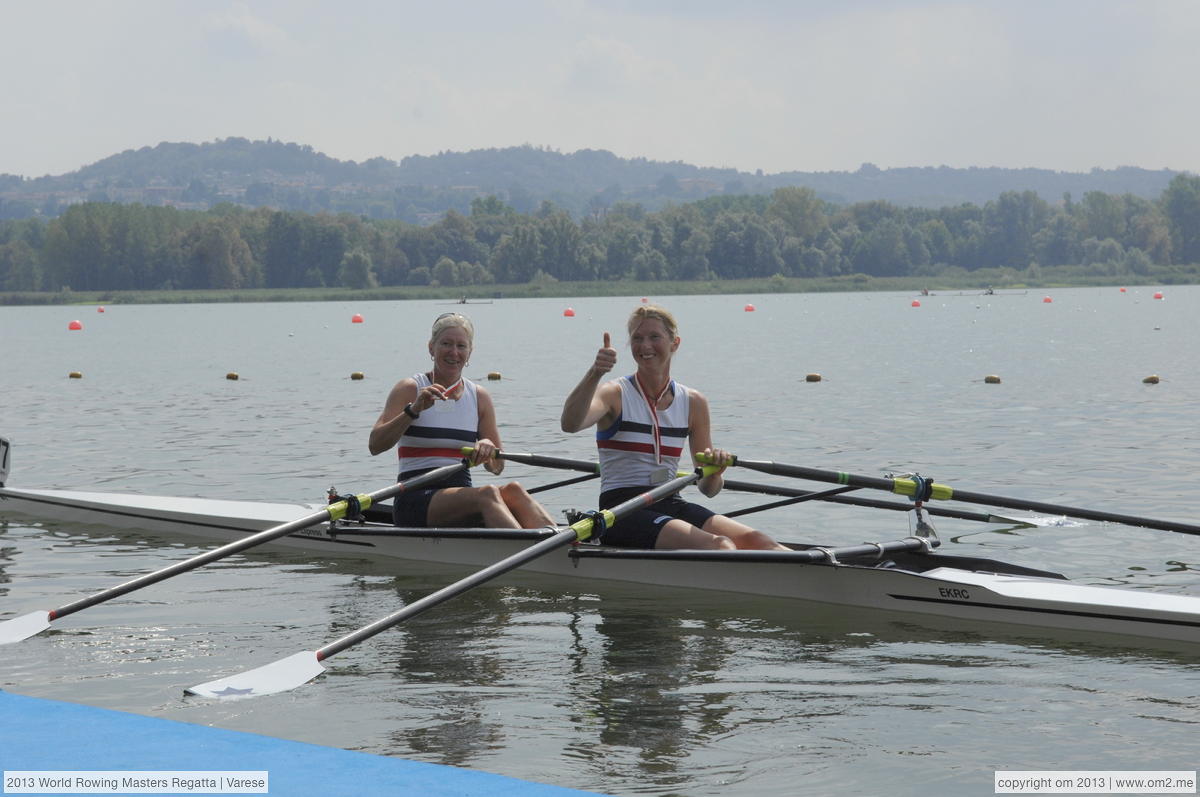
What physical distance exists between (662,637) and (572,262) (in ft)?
456

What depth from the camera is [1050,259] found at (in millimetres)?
179750

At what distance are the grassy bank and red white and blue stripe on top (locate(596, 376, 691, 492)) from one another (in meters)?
126

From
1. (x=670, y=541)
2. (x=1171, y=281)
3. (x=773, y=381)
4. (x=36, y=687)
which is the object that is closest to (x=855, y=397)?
(x=773, y=381)

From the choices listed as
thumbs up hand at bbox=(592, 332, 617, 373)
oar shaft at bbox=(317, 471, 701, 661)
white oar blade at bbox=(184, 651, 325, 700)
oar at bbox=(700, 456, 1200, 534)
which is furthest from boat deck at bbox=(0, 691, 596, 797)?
oar at bbox=(700, 456, 1200, 534)

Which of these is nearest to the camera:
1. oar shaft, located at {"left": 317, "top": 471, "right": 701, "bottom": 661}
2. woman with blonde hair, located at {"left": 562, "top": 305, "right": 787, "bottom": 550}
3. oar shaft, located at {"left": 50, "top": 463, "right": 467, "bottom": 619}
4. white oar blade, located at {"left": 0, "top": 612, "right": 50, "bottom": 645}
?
oar shaft, located at {"left": 317, "top": 471, "right": 701, "bottom": 661}

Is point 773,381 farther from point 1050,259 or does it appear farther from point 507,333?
point 1050,259

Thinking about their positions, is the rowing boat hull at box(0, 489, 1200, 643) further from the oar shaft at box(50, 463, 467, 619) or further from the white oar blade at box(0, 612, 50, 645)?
the white oar blade at box(0, 612, 50, 645)

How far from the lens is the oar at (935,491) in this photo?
27.2ft

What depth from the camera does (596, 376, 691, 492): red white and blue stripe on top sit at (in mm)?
8266

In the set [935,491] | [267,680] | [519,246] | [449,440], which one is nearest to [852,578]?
[935,491]

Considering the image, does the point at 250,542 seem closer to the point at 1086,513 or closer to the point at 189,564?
the point at 189,564

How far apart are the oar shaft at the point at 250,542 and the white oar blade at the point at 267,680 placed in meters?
1.46

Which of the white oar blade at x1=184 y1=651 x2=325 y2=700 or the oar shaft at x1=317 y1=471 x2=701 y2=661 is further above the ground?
the oar shaft at x1=317 y1=471 x2=701 y2=661

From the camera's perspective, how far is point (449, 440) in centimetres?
923
